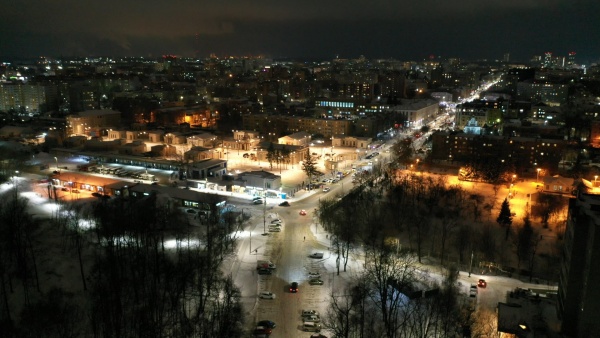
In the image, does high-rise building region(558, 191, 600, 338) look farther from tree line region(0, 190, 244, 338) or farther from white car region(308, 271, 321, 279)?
tree line region(0, 190, 244, 338)

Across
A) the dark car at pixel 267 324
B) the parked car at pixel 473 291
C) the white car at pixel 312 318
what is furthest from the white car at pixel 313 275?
the parked car at pixel 473 291

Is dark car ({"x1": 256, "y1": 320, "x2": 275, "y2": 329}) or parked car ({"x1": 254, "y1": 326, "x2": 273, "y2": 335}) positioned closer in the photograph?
parked car ({"x1": 254, "y1": 326, "x2": 273, "y2": 335})

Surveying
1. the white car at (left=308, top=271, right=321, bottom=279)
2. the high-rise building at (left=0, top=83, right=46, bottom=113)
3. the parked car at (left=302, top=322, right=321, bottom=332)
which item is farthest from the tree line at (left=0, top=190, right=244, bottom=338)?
the high-rise building at (left=0, top=83, right=46, bottom=113)

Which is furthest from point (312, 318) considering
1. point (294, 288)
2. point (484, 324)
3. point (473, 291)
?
point (473, 291)

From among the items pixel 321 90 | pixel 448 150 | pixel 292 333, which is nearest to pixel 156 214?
pixel 292 333

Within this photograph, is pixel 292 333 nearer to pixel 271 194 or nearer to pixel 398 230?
pixel 398 230

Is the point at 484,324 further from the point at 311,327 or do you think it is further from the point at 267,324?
the point at 267,324
